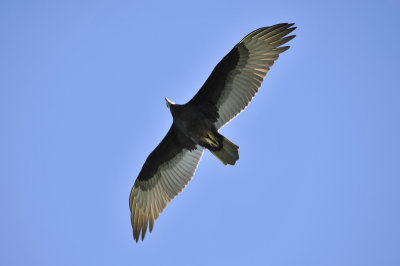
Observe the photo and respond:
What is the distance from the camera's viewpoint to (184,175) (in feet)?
27.9

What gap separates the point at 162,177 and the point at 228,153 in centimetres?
172

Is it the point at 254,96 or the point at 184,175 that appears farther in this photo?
the point at 184,175

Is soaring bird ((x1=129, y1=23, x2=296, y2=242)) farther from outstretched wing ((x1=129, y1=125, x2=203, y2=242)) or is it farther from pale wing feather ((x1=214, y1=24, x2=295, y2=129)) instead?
outstretched wing ((x1=129, y1=125, x2=203, y2=242))

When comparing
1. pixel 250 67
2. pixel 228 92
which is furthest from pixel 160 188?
pixel 250 67

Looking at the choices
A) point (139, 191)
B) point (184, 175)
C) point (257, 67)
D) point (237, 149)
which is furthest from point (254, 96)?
point (139, 191)

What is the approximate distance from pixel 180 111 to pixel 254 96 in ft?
4.68

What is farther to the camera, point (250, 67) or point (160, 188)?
point (160, 188)

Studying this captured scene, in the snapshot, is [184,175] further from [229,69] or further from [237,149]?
[229,69]

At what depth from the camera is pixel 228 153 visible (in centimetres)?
773

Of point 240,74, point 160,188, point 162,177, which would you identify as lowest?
point 160,188

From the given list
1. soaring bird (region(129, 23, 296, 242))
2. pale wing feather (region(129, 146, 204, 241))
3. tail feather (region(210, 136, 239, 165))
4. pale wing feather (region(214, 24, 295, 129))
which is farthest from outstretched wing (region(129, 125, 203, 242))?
pale wing feather (region(214, 24, 295, 129))

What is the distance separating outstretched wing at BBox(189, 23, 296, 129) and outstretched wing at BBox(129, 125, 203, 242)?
0.89 m

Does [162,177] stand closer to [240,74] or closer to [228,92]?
[228,92]

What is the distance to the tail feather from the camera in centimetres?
769
